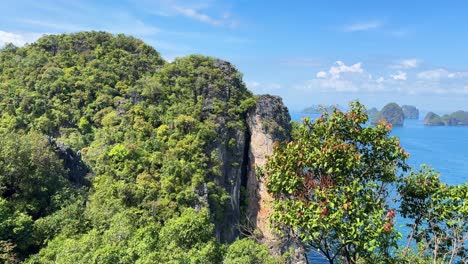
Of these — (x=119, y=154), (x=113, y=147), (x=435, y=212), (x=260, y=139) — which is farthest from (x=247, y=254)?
(x=260, y=139)

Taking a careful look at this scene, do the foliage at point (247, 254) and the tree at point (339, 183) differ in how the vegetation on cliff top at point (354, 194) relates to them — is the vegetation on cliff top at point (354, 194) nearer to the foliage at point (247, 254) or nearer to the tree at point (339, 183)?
the tree at point (339, 183)

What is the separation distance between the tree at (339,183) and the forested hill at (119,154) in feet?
31.7

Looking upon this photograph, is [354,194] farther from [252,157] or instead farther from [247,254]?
[252,157]

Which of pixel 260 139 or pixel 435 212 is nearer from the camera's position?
pixel 435 212

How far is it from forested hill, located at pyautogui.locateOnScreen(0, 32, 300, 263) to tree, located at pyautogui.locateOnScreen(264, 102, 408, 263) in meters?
9.65

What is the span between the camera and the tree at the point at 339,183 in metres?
7.05

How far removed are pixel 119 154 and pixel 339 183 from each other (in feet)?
88.1

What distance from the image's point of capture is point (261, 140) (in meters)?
43.1

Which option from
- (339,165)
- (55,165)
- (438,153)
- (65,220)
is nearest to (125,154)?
(55,165)

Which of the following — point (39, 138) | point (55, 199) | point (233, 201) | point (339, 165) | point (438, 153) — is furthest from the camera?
point (438, 153)

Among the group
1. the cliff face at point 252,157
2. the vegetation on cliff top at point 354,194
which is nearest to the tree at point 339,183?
the vegetation on cliff top at point 354,194

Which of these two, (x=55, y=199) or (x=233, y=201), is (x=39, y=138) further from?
(x=233, y=201)

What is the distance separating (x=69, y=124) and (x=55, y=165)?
1648 centimetres

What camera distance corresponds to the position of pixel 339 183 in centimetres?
779
